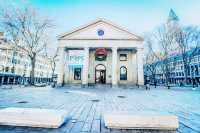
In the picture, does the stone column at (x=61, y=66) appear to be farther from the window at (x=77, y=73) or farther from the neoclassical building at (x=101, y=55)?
the window at (x=77, y=73)

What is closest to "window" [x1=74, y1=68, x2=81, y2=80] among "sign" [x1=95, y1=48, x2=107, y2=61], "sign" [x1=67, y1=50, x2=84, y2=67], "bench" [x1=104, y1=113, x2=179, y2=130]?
"sign" [x1=67, y1=50, x2=84, y2=67]

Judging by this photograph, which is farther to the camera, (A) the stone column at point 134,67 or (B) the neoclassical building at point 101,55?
(A) the stone column at point 134,67

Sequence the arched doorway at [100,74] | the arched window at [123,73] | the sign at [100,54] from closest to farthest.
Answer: the sign at [100,54] → the arched window at [123,73] → the arched doorway at [100,74]

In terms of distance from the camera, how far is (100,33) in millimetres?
27375

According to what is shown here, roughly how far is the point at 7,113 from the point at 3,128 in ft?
1.28

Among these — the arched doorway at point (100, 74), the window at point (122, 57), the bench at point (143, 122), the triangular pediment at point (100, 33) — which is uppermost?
the triangular pediment at point (100, 33)

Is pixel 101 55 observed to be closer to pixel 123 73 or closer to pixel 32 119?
pixel 123 73

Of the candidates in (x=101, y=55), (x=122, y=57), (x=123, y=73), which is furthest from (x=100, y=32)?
(x=123, y=73)

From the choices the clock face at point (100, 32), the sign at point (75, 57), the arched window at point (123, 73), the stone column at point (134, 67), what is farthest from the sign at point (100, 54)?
the stone column at point (134, 67)

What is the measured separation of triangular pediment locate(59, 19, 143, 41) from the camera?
87.5ft

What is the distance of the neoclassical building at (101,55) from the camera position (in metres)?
26.3

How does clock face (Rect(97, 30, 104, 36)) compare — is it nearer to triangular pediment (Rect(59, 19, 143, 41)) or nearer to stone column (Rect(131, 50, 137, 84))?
triangular pediment (Rect(59, 19, 143, 41))

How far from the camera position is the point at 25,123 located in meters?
3.84

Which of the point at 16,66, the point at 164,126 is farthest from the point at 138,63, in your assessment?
the point at 16,66
